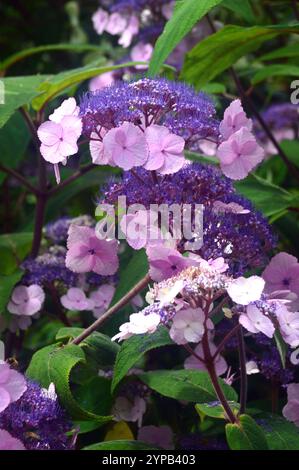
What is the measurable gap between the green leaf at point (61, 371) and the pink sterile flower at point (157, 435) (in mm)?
209

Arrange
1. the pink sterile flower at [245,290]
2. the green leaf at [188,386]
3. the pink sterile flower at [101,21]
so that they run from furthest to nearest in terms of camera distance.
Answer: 1. the pink sterile flower at [101,21]
2. the green leaf at [188,386]
3. the pink sterile flower at [245,290]

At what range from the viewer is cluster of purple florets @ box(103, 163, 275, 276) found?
1.12m

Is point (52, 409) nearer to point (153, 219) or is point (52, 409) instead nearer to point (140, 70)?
point (153, 219)

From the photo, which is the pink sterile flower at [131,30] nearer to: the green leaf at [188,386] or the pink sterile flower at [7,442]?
the green leaf at [188,386]

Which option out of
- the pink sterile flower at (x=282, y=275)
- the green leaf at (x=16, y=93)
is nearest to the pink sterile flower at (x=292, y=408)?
the pink sterile flower at (x=282, y=275)

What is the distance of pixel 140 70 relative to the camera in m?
2.11

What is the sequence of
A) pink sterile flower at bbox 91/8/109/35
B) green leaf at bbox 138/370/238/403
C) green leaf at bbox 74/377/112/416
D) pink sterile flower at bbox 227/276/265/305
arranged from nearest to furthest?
1. pink sterile flower at bbox 227/276/265/305
2. green leaf at bbox 138/370/238/403
3. green leaf at bbox 74/377/112/416
4. pink sterile flower at bbox 91/8/109/35

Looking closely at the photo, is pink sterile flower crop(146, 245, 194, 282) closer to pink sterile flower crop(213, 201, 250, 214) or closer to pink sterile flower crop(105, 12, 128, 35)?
pink sterile flower crop(213, 201, 250, 214)

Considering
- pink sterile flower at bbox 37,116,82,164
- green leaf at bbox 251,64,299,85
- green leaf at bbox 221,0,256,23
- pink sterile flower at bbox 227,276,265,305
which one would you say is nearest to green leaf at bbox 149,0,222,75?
green leaf at bbox 221,0,256,23

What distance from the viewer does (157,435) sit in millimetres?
1414

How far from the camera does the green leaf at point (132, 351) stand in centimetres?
118

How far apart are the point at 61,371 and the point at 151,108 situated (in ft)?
1.18

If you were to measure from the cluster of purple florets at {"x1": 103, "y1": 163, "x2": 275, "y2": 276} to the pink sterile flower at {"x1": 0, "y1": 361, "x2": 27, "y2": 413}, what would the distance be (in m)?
0.25

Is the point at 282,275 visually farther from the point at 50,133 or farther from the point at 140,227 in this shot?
the point at 50,133
